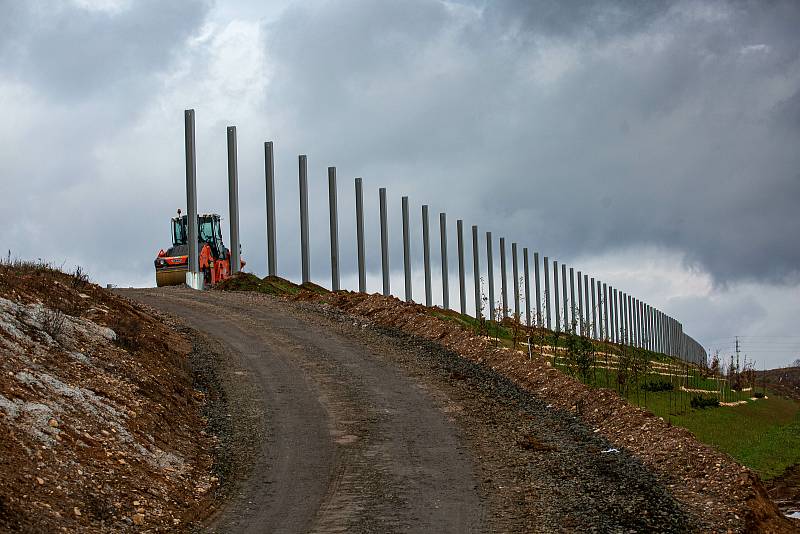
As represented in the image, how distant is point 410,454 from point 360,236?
31086mm

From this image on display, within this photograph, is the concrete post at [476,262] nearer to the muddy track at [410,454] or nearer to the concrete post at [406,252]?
the concrete post at [406,252]

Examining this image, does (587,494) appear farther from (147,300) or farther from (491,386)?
(147,300)

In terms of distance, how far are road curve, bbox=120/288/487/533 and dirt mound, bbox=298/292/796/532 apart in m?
3.02

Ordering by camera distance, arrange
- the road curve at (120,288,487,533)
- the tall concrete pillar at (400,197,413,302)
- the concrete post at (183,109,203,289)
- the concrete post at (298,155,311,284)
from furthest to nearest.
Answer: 1. the tall concrete pillar at (400,197,413,302)
2. the concrete post at (298,155,311,284)
3. the concrete post at (183,109,203,289)
4. the road curve at (120,288,487,533)

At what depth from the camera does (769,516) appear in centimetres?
1672

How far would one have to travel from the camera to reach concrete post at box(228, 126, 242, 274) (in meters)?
43.5

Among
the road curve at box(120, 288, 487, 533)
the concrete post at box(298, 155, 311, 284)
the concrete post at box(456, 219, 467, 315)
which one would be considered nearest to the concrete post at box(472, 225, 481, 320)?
the concrete post at box(456, 219, 467, 315)

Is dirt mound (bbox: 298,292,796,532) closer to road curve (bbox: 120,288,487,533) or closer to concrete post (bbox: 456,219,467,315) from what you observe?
road curve (bbox: 120,288,487,533)

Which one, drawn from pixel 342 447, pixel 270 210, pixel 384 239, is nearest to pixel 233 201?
pixel 270 210

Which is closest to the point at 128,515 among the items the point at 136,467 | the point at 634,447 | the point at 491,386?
the point at 136,467

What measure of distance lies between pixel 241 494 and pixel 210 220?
33.7m

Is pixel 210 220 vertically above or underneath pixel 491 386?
above

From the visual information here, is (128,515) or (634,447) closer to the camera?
(128,515)

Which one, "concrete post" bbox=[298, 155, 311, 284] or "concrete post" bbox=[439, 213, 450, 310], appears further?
"concrete post" bbox=[439, 213, 450, 310]
